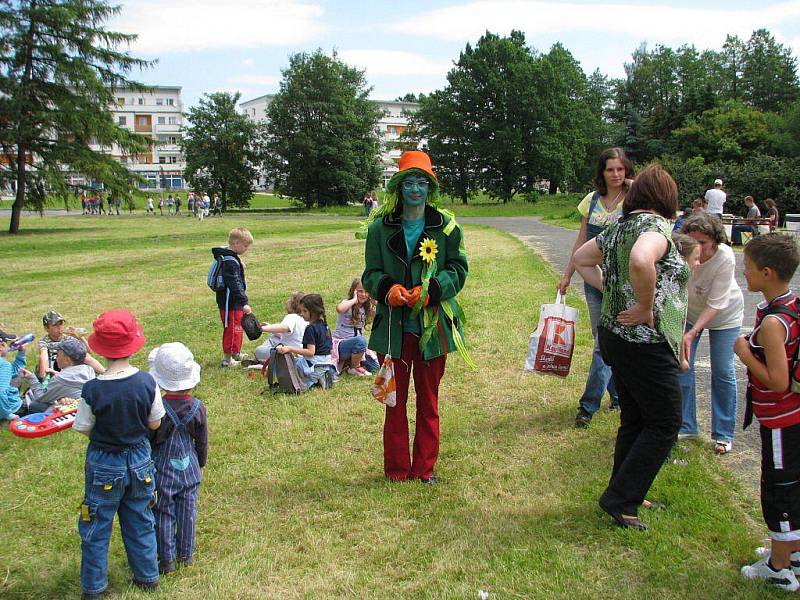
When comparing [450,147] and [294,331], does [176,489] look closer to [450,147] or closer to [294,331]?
[294,331]

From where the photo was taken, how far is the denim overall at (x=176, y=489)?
366 cm

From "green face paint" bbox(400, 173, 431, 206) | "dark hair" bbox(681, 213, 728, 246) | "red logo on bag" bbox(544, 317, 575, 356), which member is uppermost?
"green face paint" bbox(400, 173, 431, 206)

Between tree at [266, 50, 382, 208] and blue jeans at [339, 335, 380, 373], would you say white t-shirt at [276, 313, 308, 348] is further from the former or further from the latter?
tree at [266, 50, 382, 208]

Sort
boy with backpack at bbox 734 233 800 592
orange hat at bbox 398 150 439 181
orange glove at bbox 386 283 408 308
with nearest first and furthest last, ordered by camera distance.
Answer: boy with backpack at bbox 734 233 800 592 → orange glove at bbox 386 283 408 308 → orange hat at bbox 398 150 439 181

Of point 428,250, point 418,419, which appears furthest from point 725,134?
point 418,419

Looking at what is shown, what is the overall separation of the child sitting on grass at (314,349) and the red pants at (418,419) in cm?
236

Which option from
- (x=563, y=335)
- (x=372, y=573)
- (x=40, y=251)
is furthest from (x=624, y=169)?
(x=40, y=251)

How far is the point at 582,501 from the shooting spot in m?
4.30

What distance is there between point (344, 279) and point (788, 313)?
11.5 meters

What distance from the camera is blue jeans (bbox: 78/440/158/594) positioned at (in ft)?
11.0

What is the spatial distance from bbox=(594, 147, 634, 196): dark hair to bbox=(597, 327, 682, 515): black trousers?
1.76 m

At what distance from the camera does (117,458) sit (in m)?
3.39

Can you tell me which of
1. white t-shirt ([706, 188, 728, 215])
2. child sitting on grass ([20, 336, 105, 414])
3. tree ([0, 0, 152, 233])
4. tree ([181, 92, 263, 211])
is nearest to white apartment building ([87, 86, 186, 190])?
tree ([181, 92, 263, 211])

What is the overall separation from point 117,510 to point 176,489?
0.31m
